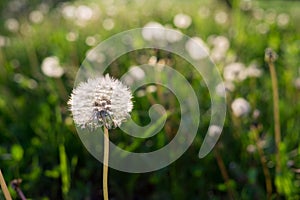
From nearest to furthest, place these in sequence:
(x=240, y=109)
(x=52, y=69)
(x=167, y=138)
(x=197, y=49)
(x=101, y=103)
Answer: (x=101, y=103) < (x=240, y=109) < (x=167, y=138) < (x=52, y=69) < (x=197, y=49)

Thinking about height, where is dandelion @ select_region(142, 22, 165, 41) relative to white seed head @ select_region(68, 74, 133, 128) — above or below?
above

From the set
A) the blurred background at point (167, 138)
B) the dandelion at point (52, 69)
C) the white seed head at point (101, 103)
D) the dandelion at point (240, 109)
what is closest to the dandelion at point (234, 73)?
the blurred background at point (167, 138)

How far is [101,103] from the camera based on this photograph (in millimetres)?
918

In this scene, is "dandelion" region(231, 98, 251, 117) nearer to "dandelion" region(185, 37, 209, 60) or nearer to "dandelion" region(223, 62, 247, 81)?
"dandelion" region(223, 62, 247, 81)

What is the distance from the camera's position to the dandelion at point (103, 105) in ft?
2.94

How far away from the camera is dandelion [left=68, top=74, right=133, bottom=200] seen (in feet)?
2.94

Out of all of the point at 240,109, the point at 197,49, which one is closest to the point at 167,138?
the point at 240,109

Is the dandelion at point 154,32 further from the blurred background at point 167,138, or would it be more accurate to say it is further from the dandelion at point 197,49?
the dandelion at point 197,49

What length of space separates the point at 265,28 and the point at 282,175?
208 cm

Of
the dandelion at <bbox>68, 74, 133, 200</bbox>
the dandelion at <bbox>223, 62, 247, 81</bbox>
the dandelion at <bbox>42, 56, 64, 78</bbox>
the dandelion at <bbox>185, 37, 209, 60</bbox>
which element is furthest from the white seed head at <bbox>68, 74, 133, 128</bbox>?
the dandelion at <bbox>185, 37, 209, 60</bbox>

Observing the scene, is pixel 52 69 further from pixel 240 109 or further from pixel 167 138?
pixel 240 109

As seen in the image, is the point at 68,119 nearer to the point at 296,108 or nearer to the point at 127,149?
the point at 127,149

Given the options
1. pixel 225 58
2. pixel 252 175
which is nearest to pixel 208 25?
pixel 225 58

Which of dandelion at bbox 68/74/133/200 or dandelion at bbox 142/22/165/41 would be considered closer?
dandelion at bbox 68/74/133/200
